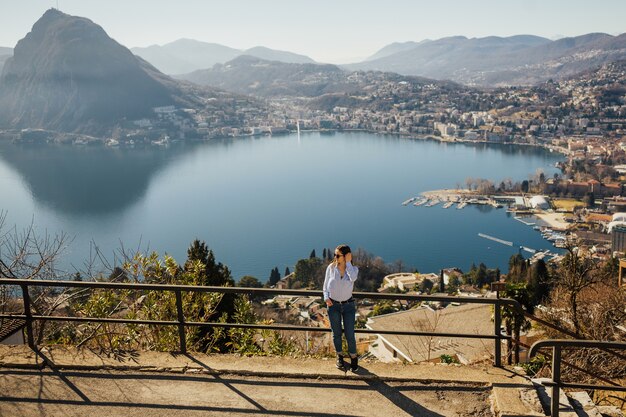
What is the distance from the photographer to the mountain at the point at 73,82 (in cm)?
10638

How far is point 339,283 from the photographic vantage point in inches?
117

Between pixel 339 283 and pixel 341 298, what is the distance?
9 cm

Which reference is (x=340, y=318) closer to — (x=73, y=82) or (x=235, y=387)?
(x=235, y=387)

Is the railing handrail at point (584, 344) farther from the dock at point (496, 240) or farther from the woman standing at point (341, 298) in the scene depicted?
the dock at point (496, 240)

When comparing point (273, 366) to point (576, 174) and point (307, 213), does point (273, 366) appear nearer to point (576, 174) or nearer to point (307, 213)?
point (307, 213)

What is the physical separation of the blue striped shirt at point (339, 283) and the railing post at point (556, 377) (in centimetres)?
103

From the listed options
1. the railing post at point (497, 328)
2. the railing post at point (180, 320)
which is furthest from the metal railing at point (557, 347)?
the railing post at point (180, 320)

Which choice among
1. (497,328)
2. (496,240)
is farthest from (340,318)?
(496,240)

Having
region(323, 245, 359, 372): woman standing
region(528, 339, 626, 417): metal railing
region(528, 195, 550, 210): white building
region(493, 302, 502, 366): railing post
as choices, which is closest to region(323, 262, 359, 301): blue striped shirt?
region(323, 245, 359, 372): woman standing

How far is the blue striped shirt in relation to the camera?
9.73 ft

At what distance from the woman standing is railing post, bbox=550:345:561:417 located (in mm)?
977

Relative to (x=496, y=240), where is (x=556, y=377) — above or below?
above

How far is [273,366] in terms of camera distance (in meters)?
3.11

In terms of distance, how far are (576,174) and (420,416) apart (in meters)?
69.0
